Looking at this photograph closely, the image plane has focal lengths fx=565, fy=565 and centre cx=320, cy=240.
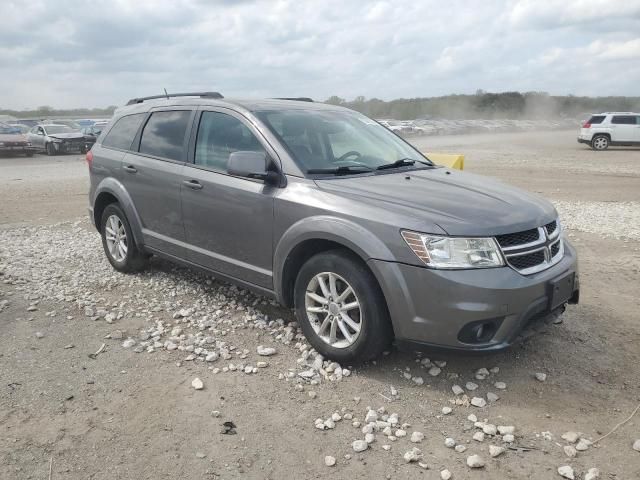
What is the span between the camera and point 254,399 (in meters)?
3.58

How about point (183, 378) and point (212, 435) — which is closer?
point (212, 435)

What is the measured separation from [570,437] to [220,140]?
133 inches

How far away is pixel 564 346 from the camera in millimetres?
4262

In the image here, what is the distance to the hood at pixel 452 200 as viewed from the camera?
3.48 m

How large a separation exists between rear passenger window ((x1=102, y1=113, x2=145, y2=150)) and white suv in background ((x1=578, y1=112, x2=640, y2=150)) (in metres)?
25.4

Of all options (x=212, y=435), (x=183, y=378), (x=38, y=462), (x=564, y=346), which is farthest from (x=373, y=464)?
(x=564, y=346)

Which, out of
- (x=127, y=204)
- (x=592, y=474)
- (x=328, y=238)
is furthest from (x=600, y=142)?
(x=592, y=474)

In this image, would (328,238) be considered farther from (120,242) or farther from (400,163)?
(120,242)

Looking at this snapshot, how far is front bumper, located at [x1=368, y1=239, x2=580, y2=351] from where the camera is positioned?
3.34 meters

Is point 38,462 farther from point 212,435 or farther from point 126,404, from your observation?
point 212,435

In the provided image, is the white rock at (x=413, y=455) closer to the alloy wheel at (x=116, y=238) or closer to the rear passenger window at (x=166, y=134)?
the rear passenger window at (x=166, y=134)

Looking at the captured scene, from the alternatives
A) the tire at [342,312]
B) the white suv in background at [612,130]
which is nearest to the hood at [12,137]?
the tire at [342,312]

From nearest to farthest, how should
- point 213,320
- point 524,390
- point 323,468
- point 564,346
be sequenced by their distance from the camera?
1. point 323,468
2. point 524,390
3. point 564,346
4. point 213,320

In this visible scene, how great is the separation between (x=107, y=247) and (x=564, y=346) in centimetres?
470
